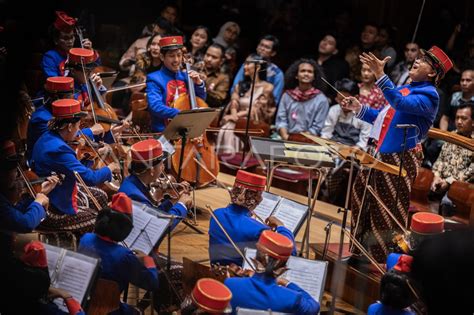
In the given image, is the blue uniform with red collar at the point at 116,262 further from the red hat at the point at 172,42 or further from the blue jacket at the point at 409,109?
the red hat at the point at 172,42

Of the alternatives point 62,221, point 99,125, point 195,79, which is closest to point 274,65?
point 195,79

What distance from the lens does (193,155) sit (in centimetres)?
600

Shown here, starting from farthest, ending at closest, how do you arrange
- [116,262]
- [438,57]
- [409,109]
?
[438,57] < [409,109] < [116,262]

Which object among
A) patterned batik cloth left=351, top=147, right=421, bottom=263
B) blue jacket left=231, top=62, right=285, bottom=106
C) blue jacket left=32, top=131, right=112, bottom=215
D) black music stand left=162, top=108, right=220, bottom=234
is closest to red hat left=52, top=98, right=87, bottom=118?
blue jacket left=32, top=131, right=112, bottom=215

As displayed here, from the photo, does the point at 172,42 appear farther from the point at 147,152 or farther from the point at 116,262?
the point at 116,262

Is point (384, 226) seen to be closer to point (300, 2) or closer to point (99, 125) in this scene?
point (99, 125)

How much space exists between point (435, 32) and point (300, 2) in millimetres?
1353

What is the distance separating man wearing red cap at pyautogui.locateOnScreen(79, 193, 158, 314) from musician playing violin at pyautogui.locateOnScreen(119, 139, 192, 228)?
583 millimetres

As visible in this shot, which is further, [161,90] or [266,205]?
[161,90]

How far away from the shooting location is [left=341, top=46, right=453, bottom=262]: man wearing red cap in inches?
193

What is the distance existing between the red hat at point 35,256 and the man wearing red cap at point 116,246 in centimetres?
29

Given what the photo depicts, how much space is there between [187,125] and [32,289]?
249cm

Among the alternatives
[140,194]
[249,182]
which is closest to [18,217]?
[140,194]

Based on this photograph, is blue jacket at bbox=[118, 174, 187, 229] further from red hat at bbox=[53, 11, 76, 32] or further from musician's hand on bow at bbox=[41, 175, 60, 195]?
red hat at bbox=[53, 11, 76, 32]
